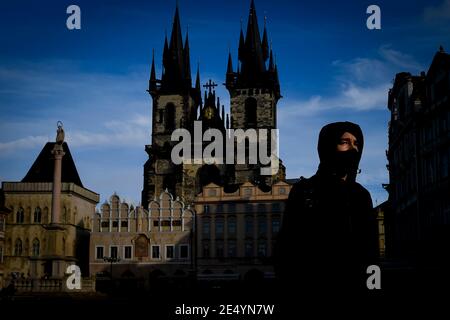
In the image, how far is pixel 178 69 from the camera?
250ft

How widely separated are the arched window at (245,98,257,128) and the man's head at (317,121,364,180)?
66.9 metres

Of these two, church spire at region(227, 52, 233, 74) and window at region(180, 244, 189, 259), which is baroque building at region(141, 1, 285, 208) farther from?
window at region(180, 244, 189, 259)

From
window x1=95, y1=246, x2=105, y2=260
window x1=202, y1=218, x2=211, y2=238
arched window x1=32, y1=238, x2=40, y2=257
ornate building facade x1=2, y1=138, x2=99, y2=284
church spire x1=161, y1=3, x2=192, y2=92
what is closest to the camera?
window x1=202, y1=218, x2=211, y2=238

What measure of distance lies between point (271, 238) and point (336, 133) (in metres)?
51.7

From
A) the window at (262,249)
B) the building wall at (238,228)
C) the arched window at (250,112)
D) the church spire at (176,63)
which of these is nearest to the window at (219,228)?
the building wall at (238,228)

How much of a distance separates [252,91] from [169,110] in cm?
991

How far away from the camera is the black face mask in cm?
318

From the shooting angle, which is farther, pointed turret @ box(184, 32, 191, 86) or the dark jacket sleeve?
pointed turret @ box(184, 32, 191, 86)

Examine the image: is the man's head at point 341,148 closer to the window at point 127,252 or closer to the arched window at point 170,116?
the window at point 127,252

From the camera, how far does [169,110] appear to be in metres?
74.1

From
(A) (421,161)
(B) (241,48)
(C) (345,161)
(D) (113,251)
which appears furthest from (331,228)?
(B) (241,48)

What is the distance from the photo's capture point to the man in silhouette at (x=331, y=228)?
2.94m

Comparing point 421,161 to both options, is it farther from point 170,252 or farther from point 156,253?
point 156,253

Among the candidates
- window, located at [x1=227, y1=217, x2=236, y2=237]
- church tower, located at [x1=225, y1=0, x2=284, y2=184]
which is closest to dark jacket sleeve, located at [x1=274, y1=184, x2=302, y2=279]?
window, located at [x1=227, y1=217, x2=236, y2=237]
